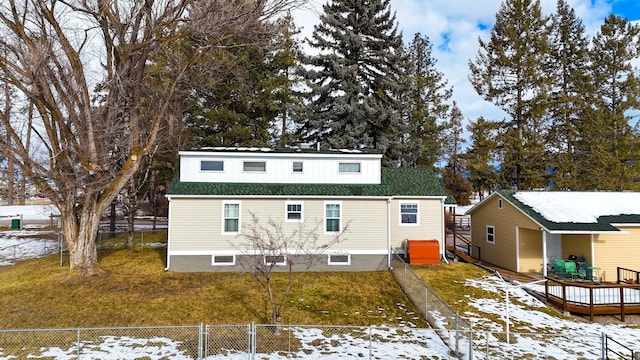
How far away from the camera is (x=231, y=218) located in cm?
1511

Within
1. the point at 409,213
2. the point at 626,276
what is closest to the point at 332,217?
the point at 409,213

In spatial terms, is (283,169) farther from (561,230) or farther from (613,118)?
(613,118)

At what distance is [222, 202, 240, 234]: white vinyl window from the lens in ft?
49.4

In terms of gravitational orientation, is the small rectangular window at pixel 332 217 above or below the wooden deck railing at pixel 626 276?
above

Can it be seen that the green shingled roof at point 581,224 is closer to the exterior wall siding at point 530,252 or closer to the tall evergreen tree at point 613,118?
the exterior wall siding at point 530,252

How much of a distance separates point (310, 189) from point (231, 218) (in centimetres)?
374

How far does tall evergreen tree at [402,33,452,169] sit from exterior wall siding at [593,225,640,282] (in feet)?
49.0

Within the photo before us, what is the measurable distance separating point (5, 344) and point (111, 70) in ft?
35.3

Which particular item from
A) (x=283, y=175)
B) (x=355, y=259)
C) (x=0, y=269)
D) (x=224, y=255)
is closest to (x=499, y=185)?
(x=355, y=259)

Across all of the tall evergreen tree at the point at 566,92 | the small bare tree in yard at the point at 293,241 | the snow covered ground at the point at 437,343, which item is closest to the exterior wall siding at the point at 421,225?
the small bare tree in yard at the point at 293,241

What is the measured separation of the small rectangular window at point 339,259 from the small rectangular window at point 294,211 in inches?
90.8

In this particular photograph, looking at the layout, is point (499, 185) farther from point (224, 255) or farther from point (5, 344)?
point (5, 344)

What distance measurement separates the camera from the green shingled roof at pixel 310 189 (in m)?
15.0

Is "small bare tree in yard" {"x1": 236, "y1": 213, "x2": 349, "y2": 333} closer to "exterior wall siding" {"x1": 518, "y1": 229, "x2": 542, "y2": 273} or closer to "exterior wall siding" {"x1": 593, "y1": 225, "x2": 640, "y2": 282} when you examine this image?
"exterior wall siding" {"x1": 518, "y1": 229, "x2": 542, "y2": 273}
